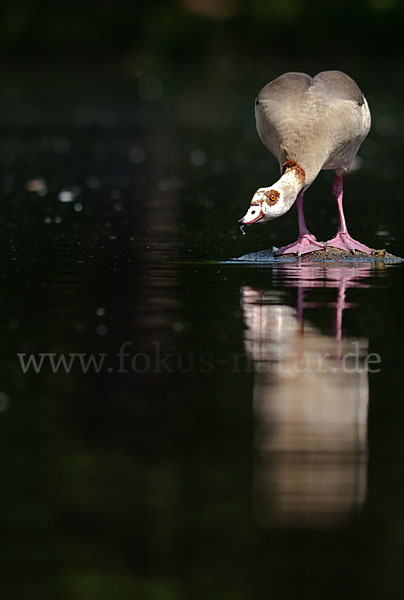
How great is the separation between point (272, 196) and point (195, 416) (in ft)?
16.5

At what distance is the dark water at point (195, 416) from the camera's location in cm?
482

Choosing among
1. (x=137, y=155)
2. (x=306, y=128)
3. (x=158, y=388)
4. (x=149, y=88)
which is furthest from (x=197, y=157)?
(x=149, y=88)

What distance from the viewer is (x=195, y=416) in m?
6.64

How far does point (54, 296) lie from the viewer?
10047 millimetres

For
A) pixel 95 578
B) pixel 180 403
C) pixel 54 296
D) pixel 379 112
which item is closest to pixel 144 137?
pixel 379 112

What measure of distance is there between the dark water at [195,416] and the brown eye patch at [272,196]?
0.52m

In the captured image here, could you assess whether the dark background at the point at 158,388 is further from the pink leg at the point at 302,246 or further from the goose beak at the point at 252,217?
the pink leg at the point at 302,246

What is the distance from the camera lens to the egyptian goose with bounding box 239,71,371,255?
11828 mm

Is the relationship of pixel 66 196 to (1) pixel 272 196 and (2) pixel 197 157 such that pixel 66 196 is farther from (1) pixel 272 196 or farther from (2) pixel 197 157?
(1) pixel 272 196

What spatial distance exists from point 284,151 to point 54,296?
2.77 meters

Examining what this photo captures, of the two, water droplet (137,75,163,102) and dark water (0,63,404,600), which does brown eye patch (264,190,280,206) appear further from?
water droplet (137,75,163,102)

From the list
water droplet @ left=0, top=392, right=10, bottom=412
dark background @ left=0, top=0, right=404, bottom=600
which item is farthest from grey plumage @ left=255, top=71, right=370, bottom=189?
water droplet @ left=0, top=392, right=10, bottom=412

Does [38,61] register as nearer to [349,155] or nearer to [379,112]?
[379,112]

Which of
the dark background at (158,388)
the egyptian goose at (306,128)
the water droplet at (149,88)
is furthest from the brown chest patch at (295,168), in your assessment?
the water droplet at (149,88)
